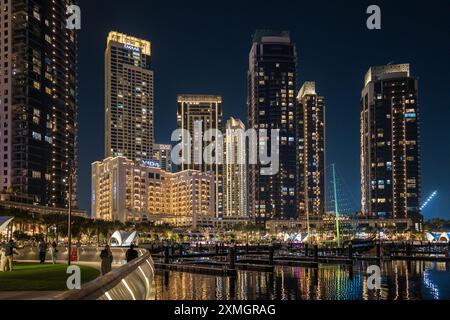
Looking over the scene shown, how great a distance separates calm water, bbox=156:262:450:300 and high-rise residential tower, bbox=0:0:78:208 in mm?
137787

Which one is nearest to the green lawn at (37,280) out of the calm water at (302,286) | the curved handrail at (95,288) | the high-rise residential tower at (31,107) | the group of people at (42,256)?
the group of people at (42,256)

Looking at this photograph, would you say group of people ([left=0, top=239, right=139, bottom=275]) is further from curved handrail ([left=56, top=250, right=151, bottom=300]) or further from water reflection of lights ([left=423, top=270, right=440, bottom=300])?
water reflection of lights ([left=423, top=270, right=440, bottom=300])

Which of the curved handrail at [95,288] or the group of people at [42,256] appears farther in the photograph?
the group of people at [42,256]

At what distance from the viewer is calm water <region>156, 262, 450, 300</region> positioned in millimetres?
30094

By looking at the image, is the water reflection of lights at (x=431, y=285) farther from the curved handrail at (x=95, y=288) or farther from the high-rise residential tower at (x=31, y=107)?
the high-rise residential tower at (x=31, y=107)

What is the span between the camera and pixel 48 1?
19288 cm

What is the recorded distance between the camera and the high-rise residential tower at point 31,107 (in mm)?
174375

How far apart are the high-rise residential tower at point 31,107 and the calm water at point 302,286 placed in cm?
13779

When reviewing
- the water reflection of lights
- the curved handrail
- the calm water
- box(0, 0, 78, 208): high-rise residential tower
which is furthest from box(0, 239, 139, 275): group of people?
box(0, 0, 78, 208): high-rise residential tower

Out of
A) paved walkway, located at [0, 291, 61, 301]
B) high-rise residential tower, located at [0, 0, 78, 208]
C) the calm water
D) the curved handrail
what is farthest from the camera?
high-rise residential tower, located at [0, 0, 78, 208]

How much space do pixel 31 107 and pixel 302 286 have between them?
16132 centimetres

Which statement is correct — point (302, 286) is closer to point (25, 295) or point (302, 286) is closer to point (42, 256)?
point (42, 256)
